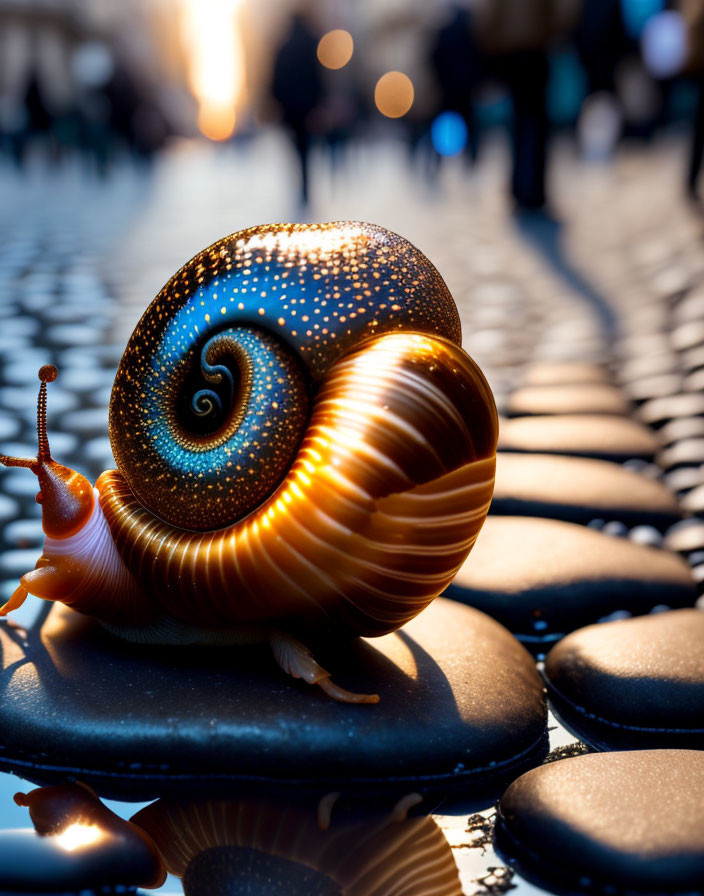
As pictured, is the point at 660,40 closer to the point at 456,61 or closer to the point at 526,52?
the point at 456,61

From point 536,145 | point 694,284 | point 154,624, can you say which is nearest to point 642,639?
point 154,624

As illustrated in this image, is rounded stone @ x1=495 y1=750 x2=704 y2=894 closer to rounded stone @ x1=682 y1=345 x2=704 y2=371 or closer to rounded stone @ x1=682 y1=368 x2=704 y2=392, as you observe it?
rounded stone @ x1=682 y1=368 x2=704 y2=392

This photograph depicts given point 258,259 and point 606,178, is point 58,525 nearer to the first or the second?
point 258,259

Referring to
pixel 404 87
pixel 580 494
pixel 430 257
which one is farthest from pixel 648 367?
pixel 404 87

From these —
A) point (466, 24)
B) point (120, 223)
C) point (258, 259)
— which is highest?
point (466, 24)

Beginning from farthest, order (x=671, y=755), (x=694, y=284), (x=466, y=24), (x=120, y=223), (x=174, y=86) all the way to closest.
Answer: (x=174, y=86) < (x=466, y=24) < (x=120, y=223) < (x=694, y=284) < (x=671, y=755)

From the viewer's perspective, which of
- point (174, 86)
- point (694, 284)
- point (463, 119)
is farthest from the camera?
point (174, 86)

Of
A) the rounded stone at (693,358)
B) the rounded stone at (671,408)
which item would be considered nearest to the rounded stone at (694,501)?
the rounded stone at (671,408)

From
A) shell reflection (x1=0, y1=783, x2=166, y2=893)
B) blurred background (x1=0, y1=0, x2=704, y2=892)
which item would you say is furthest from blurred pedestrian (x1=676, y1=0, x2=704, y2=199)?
shell reflection (x1=0, y1=783, x2=166, y2=893)
